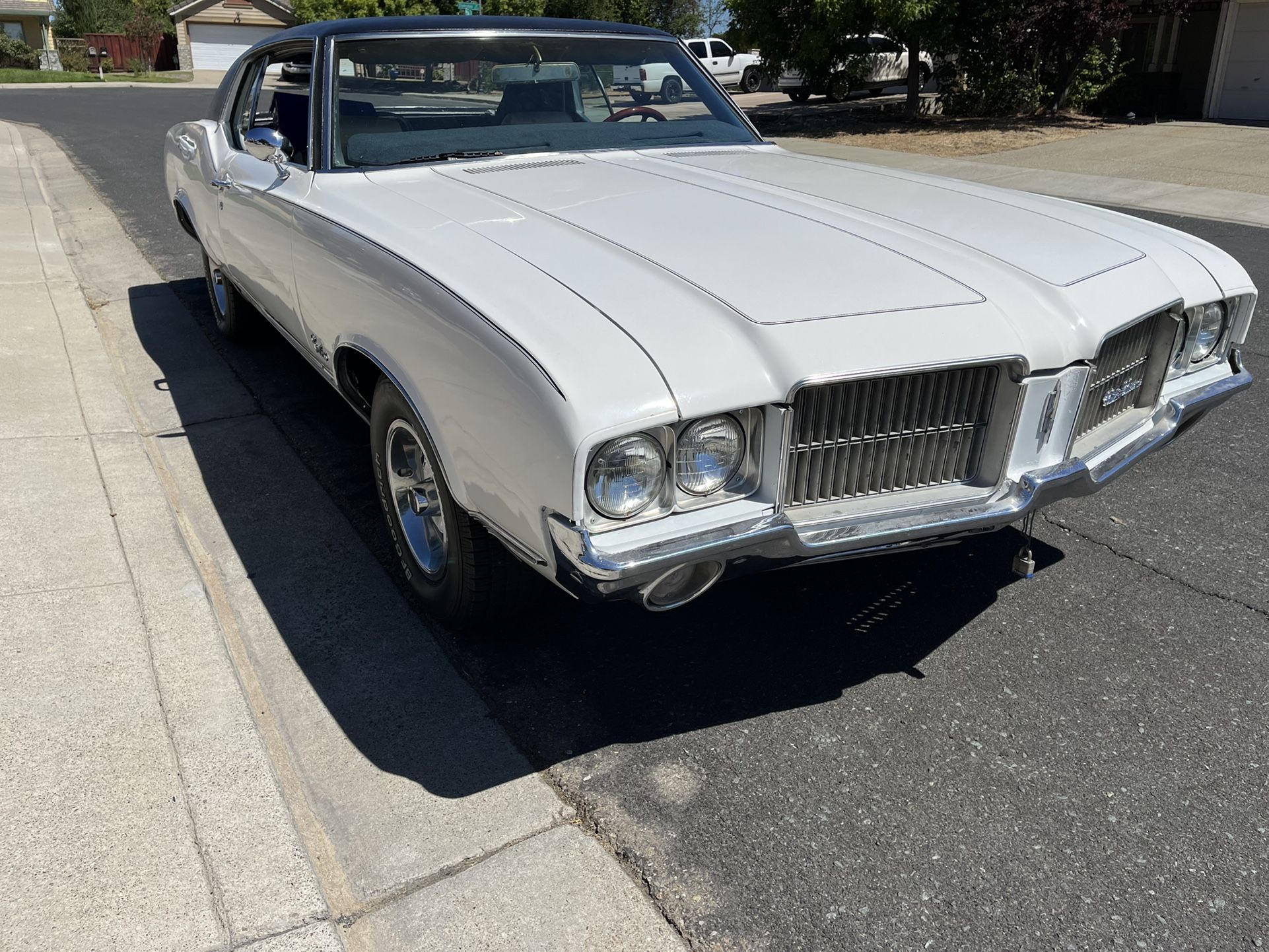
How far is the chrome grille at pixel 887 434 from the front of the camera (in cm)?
242

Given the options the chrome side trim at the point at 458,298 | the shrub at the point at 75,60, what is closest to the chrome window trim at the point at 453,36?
the chrome side trim at the point at 458,298

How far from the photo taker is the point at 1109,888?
227cm

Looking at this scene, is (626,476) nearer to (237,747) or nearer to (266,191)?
(237,747)

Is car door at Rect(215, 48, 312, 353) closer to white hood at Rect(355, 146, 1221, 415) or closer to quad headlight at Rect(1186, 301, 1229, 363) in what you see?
white hood at Rect(355, 146, 1221, 415)

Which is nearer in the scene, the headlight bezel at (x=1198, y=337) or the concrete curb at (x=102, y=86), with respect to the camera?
the headlight bezel at (x=1198, y=337)

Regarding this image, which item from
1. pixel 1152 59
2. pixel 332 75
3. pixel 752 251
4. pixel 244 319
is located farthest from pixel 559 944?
pixel 1152 59

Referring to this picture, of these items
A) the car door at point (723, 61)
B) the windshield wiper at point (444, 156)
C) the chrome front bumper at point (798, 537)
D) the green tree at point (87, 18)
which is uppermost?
the green tree at point (87, 18)

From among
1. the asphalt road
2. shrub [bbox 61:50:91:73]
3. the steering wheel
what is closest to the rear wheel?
the asphalt road

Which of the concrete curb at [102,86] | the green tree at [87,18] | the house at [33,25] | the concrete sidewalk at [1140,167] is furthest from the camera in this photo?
the green tree at [87,18]

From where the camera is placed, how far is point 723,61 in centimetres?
2977

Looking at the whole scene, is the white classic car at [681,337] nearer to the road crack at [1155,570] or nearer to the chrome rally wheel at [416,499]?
the chrome rally wheel at [416,499]

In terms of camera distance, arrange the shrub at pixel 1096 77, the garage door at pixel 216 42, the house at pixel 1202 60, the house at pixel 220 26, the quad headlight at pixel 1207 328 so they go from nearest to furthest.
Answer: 1. the quad headlight at pixel 1207 328
2. the house at pixel 1202 60
3. the shrub at pixel 1096 77
4. the house at pixel 220 26
5. the garage door at pixel 216 42

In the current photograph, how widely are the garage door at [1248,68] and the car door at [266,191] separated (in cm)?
1903

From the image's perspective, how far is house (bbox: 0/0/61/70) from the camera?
48531 mm
